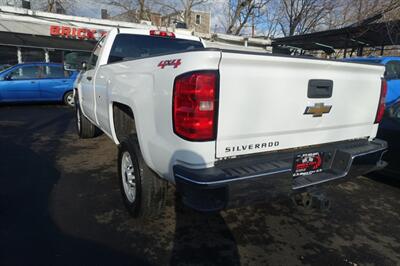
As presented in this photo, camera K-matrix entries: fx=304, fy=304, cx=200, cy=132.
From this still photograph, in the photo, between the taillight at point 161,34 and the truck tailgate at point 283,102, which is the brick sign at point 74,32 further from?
the truck tailgate at point 283,102

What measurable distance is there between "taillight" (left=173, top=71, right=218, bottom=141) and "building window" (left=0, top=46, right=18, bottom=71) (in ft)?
56.0

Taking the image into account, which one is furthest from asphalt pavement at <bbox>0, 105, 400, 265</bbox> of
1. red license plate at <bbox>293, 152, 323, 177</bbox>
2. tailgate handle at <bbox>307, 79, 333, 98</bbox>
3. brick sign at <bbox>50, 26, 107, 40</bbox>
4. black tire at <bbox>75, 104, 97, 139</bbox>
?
brick sign at <bbox>50, 26, 107, 40</bbox>

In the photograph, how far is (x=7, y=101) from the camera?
10.5m

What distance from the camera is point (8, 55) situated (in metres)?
16.0

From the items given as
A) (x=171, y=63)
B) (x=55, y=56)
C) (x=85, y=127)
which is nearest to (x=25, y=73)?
(x=85, y=127)

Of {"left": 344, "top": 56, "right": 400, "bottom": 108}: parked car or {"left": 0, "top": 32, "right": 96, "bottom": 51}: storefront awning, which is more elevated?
{"left": 0, "top": 32, "right": 96, "bottom": 51}: storefront awning

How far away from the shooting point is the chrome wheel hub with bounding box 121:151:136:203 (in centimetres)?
330

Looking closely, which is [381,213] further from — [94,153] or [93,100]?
[94,153]

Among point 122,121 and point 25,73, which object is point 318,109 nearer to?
point 122,121

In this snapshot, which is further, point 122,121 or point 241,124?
point 122,121

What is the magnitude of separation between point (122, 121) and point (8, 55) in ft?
52.4

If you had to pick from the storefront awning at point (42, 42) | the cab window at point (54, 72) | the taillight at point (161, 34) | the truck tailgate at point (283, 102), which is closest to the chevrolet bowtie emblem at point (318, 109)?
the truck tailgate at point (283, 102)

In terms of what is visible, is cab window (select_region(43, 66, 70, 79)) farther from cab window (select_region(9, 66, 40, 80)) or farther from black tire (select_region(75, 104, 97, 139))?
black tire (select_region(75, 104, 97, 139))

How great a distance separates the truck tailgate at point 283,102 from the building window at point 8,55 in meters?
17.3
